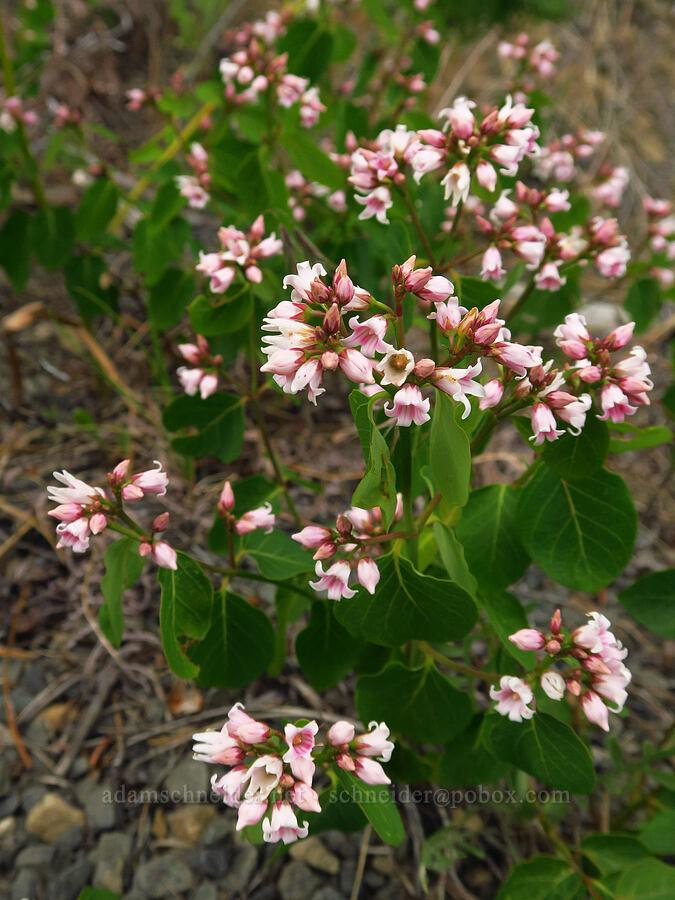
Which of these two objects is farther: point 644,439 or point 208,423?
point 208,423

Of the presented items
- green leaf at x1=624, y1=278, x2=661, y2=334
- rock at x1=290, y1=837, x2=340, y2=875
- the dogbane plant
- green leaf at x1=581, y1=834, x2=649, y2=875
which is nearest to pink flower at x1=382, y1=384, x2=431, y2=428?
the dogbane plant

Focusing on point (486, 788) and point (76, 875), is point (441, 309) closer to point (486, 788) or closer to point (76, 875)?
point (486, 788)

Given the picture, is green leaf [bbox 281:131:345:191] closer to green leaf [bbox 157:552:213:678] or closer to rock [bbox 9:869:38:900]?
green leaf [bbox 157:552:213:678]

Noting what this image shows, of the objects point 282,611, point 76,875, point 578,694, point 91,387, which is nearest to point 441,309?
point 578,694

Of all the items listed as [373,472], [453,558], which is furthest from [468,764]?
[373,472]

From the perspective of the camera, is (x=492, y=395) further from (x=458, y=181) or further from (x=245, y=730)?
(x=245, y=730)

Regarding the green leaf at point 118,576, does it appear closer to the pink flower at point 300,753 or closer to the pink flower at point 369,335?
the pink flower at point 300,753
